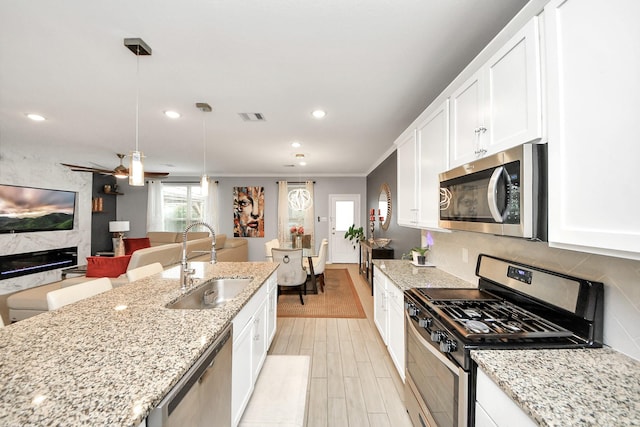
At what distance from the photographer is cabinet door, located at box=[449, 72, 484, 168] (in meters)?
1.43

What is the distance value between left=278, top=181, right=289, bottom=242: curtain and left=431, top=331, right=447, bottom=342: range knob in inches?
236

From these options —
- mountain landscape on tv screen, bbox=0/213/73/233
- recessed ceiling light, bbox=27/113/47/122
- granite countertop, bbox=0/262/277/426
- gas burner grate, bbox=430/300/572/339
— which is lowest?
granite countertop, bbox=0/262/277/426

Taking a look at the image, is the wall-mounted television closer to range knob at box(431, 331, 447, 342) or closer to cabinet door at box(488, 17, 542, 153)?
range knob at box(431, 331, 447, 342)

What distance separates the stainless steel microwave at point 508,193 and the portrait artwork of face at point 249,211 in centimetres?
626

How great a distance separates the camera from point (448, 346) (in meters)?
1.17

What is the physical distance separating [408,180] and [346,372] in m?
1.87

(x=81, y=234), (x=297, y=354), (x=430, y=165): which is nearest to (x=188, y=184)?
(x=81, y=234)

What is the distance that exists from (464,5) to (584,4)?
711 mm

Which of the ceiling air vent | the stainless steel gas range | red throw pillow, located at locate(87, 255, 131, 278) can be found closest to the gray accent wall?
the stainless steel gas range

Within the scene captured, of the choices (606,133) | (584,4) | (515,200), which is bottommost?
(515,200)

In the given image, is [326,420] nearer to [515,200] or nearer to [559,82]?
[515,200]

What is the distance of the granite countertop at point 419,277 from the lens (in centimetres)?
199

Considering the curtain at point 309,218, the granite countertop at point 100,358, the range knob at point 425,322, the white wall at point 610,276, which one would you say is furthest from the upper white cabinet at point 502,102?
the curtain at point 309,218

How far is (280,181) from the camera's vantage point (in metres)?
7.18
